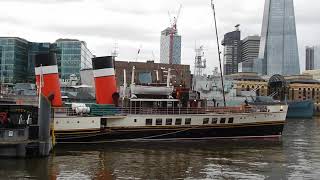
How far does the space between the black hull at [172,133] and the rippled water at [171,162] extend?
1.05m

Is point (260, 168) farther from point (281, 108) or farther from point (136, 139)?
point (281, 108)

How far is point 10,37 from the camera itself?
13775 centimetres

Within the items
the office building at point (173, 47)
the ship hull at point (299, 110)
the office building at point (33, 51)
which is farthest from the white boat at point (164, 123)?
the office building at point (33, 51)

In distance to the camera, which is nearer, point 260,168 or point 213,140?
point 260,168

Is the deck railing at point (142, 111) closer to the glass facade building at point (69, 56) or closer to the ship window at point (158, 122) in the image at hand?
the ship window at point (158, 122)

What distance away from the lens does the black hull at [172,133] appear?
36906 millimetres

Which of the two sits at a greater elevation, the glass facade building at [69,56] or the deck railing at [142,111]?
the glass facade building at [69,56]

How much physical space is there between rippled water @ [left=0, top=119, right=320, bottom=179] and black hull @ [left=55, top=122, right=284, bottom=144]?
105 centimetres

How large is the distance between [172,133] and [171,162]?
11.4 meters

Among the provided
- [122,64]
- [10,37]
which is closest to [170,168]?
[122,64]

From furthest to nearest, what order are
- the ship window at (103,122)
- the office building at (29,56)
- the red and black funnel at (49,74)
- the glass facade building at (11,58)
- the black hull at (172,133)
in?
the office building at (29,56)
the glass facade building at (11,58)
the red and black funnel at (49,74)
the ship window at (103,122)
the black hull at (172,133)

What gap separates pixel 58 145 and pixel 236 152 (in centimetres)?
1336

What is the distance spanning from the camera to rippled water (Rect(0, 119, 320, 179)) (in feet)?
81.3

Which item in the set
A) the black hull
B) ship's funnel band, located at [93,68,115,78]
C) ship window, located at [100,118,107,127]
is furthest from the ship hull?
ship window, located at [100,118,107,127]
